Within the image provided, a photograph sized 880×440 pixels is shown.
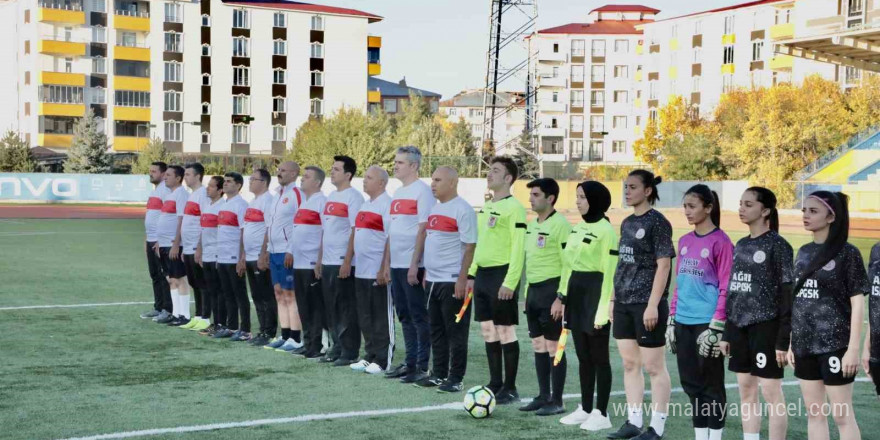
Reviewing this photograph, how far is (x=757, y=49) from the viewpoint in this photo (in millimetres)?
89750

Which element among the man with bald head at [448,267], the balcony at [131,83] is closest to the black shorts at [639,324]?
the man with bald head at [448,267]

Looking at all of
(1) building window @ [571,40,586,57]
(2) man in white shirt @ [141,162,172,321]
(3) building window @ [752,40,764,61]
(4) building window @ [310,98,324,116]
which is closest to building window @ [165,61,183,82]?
(4) building window @ [310,98,324,116]

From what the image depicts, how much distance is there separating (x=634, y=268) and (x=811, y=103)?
6040 cm

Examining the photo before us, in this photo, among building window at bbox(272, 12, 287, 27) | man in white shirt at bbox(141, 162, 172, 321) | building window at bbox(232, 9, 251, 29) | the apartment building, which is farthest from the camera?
building window at bbox(272, 12, 287, 27)

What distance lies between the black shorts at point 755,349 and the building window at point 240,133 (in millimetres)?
84416

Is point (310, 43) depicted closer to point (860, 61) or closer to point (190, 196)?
point (860, 61)

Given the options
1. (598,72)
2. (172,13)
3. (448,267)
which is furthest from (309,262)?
(598,72)

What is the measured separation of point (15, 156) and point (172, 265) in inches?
2237

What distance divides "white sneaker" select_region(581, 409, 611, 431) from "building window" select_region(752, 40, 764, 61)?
284 feet

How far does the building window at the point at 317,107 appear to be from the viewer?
92062mm

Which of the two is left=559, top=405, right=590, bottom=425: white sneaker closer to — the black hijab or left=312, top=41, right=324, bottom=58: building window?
the black hijab

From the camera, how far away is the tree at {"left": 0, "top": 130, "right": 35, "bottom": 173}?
65188 millimetres

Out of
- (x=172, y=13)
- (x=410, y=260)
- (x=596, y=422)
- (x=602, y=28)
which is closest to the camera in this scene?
(x=596, y=422)

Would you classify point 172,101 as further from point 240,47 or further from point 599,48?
point 599,48
